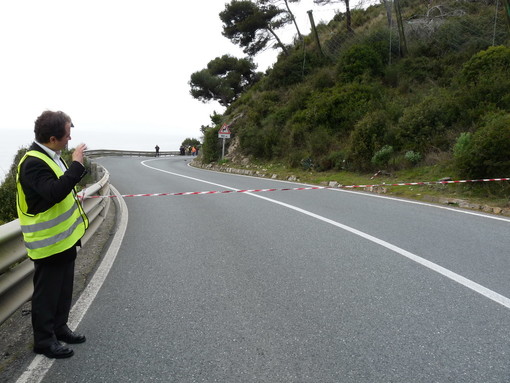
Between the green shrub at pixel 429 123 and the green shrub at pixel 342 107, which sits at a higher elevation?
the green shrub at pixel 342 107

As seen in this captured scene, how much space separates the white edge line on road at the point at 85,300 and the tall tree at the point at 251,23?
100 ft

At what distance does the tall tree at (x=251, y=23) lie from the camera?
33.8 m

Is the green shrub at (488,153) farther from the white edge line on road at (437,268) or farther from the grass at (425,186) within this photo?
the white edge line on road at (437,268)

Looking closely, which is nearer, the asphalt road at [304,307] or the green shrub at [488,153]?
the asphalt road at [304,307]

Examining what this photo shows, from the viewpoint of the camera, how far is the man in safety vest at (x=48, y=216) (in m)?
2.82

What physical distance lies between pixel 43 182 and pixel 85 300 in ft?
5.64

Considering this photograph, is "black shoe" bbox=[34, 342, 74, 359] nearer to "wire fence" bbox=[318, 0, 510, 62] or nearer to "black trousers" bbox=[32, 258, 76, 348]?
"black trousers" bbox=[32, 258, 76, 348]

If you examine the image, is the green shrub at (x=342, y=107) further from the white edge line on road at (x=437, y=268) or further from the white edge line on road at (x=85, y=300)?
the white edge line on road at (x=85, y=300)

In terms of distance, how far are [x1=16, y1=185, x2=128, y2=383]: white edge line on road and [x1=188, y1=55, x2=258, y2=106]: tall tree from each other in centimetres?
4051

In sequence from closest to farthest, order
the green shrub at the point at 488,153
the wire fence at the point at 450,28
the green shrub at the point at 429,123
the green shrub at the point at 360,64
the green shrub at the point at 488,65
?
the green shrub at the point at 488,153
the green shrub at the point at 429,123
the green shrub at the point at 488,65
the wire fence at the point at 450,28
the green shrub at the point at 360,64

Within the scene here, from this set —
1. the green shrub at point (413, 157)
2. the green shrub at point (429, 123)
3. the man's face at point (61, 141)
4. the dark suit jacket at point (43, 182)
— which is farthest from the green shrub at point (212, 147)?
the dark suit jacket at point (43, 182)

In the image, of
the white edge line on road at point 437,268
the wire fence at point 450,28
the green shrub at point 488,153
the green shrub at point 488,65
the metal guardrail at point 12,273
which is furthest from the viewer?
the wire fence at point 450,28

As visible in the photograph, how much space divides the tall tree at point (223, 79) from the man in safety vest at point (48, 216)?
44094 millimetres

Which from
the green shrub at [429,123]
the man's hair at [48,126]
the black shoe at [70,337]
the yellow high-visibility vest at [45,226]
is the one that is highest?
the green shrub at [429,123]
